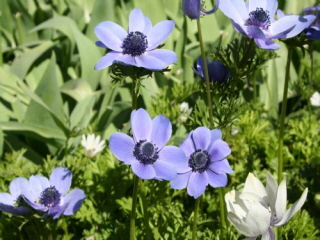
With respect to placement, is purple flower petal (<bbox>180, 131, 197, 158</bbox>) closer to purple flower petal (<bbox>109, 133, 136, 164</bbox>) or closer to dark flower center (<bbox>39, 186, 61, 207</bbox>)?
purple flower petal (<bbox>109, 133, 136, 164</bbox>)

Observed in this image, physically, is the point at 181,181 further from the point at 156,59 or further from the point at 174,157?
the point at 156,59

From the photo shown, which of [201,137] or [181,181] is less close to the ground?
[201,137]

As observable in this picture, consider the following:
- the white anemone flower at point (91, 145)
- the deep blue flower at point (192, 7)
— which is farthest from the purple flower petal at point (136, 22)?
the white anemone flower at point (91, 145)

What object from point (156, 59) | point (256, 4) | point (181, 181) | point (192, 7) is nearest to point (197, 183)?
point (181, 181)

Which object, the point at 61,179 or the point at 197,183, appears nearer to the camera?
the point at 197,183

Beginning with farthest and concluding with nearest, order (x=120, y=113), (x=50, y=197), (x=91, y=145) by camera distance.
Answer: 1. (x=120, y=113)
2. (x=91, y=145)
3. (x=50, y=197)

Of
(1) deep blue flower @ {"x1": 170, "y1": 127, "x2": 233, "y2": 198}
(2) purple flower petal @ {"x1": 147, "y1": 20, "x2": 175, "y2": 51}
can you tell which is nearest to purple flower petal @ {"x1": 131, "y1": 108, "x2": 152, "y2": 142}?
(1) deep blue flower @ {"x1": 170, "y1": 127, "x2": 233, "y2": 198}

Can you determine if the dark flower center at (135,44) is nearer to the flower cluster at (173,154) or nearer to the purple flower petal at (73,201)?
A: the flower cluster at (173,154)
